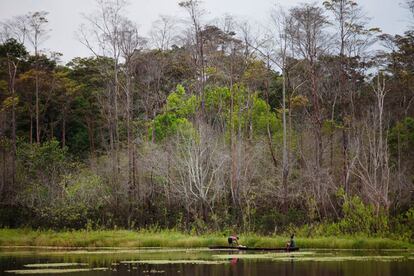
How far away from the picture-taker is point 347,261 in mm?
26766

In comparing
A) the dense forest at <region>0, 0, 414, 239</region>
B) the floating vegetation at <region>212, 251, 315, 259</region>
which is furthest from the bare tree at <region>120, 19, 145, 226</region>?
the floating vegetation at <region>212, 251, 315, 259</region>

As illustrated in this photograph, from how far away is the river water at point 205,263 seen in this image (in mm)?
23719

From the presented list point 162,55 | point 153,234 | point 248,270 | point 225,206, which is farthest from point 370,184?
point 162,55

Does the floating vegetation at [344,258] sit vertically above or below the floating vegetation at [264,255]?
above

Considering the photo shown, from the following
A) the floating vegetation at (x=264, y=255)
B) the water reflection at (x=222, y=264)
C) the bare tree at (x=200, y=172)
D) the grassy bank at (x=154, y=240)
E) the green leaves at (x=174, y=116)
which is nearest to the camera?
the water reflection at (x=222, y=264)

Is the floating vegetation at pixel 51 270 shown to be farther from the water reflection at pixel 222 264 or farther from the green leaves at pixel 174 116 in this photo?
the green leaves at pixel 174 116

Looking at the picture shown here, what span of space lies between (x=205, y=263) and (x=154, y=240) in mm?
9642

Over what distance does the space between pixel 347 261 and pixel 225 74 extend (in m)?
26.2

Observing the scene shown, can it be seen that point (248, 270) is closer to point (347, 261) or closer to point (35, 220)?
point (347, 261)

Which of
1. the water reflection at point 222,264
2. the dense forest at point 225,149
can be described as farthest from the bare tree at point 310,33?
the water reflection at point 222,264

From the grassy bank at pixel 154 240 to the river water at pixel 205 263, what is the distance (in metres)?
1.39

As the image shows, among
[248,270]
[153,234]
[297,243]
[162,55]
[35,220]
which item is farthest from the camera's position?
[162,55]

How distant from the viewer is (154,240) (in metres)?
36.0

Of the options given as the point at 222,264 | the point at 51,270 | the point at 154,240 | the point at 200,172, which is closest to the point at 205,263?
the point at 222,264
